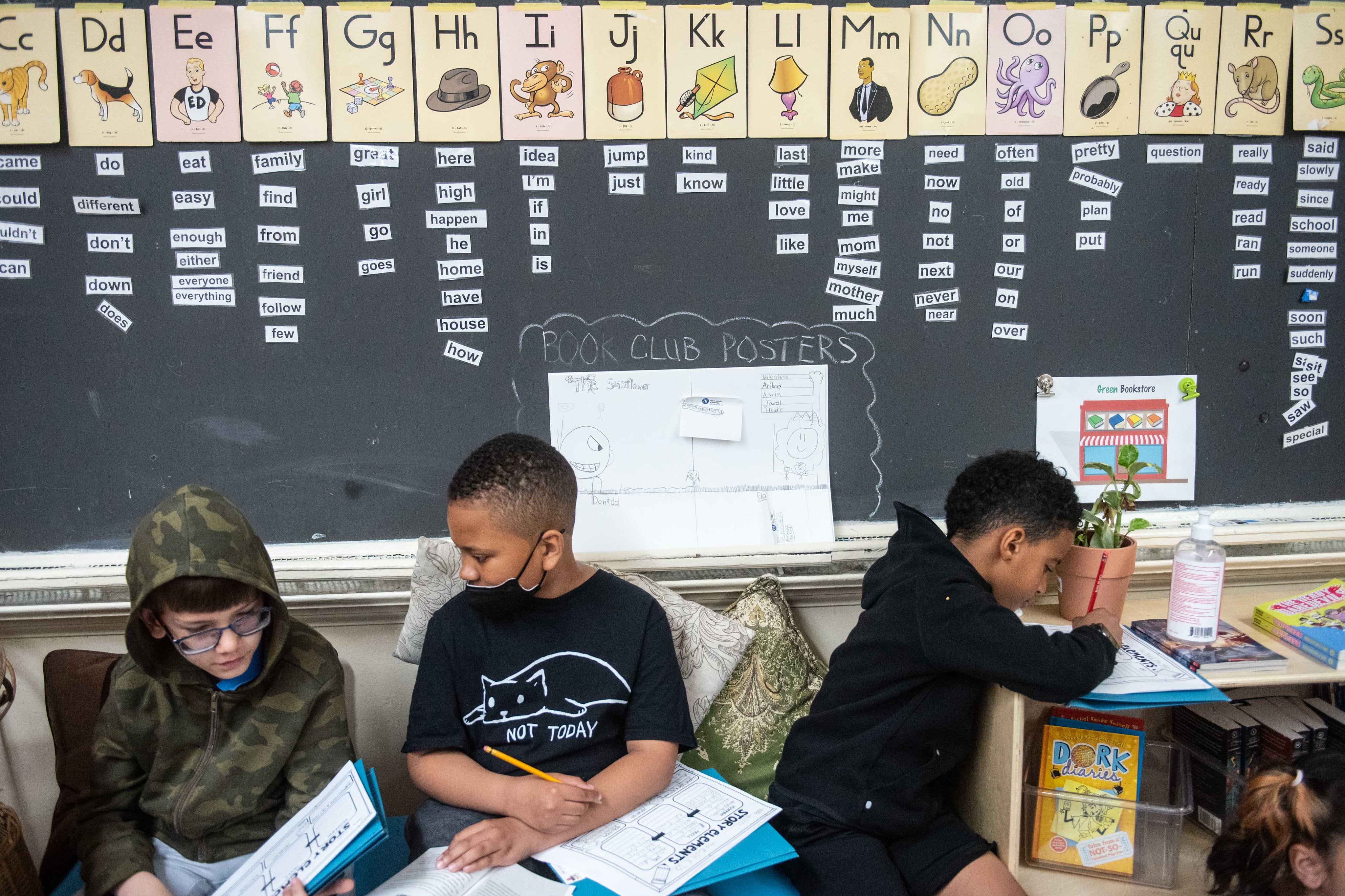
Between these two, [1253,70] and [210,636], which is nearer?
[210,636]

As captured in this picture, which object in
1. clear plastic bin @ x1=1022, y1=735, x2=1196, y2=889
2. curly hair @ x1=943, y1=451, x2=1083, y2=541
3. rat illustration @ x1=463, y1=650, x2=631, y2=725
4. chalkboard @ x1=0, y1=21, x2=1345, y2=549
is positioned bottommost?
clear plastic bin @ x1=1022, y1=735, x2=1196, y2=889

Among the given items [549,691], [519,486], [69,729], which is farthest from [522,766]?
[69,729]

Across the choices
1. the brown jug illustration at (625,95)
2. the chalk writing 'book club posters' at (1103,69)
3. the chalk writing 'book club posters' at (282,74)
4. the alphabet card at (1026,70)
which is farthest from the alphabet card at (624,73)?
the chalk writing 'book club posters' at (1103,69)

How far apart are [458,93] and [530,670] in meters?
1.30

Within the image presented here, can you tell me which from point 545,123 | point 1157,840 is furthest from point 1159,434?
point 545,123

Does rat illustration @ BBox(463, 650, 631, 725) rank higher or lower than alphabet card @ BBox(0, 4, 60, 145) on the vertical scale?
lower

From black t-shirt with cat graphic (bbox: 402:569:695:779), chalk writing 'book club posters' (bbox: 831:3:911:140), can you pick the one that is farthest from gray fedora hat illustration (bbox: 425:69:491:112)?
black t-shirt with cat graphic (bbox: 402:569:695:779)

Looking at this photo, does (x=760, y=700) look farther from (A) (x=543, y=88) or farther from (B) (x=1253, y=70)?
(B) (x=1253, y=70)

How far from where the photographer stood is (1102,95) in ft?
6.43

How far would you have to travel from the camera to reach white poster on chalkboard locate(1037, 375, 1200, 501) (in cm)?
207

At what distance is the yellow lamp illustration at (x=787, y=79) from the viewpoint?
1.89m

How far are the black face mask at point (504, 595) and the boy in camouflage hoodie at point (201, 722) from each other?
0.32 metres

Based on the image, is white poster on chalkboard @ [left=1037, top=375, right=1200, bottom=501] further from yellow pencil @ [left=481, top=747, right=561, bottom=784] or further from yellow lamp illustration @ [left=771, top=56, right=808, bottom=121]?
yellow pencil @ [left=481, top=747, right=561, bottom=784]

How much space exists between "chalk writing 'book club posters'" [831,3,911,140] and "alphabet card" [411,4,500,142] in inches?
31.3
